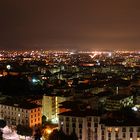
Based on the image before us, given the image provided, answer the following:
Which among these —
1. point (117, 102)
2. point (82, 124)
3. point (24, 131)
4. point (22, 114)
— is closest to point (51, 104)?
point (22, 114)

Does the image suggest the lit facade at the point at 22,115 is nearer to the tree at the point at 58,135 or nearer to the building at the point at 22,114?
the building at the point at 22,114

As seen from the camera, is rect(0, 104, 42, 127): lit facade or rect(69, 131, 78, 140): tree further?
rect(0, 104, 42, 127): lit facade

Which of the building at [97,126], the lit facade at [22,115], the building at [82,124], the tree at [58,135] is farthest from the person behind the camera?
the lit facade at [22,115]

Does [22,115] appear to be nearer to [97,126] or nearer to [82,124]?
[82,124]

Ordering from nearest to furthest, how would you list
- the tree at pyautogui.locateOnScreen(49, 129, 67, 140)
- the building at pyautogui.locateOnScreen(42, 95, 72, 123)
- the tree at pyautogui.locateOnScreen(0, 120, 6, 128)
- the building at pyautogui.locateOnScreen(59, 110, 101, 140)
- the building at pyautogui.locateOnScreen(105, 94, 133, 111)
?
1. the tree at pyautogui.locateOnScreen(49, 129, 67, 140)
2. the building at pyautogui.locateOnScreen(59, 110, 101, 140)
3. the tree at pyautogui.locateOnScreen(0, 120, 6, 128)
4. the building at pyautogui.locateOnScreen(42, 95, 72, 123)
5. the building at pyautogui.locateOnScreen(105, 94, 133, 111)

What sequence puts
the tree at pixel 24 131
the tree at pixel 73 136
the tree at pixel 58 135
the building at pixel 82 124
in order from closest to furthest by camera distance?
the tree at pixel 73 136 → the tree at pixel 58 135 → the building at pixel 82 124 → the tree at pixel 24 131

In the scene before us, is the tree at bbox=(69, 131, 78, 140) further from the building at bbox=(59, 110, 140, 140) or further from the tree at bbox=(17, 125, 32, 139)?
the tree at bbox=(17, 125, 32, 139)

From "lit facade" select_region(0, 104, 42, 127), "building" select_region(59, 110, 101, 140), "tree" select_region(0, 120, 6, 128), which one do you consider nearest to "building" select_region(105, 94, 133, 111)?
"lit facade" select_region(0, 104, 42, 127)

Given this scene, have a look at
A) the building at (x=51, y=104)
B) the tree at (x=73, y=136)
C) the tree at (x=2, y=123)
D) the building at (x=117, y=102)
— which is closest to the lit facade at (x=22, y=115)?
the tree at (x=2, y=123)

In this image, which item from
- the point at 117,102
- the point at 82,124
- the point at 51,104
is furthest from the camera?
the point at 117,102

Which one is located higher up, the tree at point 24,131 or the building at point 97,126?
the building at point 97,126
